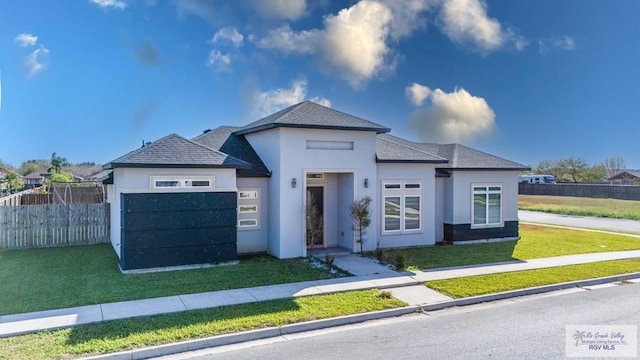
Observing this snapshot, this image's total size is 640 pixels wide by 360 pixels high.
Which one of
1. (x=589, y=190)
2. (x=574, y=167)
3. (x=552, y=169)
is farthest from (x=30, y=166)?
(x=574, y=167)

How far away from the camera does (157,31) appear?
1905 centimetres

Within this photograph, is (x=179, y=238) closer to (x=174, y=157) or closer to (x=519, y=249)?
(x=174, y=157)

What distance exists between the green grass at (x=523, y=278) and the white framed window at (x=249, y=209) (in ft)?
20.1

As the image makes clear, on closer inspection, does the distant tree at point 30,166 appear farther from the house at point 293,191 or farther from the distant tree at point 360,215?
the distant tree at point 360,215

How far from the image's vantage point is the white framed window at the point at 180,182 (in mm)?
11070

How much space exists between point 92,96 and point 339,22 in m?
18.3

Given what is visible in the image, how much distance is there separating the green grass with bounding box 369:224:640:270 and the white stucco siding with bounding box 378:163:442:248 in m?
0.55

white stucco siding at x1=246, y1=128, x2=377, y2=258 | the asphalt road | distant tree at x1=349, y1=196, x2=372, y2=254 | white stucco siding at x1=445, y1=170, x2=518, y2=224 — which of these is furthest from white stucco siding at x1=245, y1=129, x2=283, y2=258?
white stucco siding at x1=445, y1=170, x2=518, y2=224

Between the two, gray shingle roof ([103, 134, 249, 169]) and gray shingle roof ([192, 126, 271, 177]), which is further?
gray shingle roof ([192, 126, 271, 177])

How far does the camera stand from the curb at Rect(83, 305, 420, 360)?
5949 mm

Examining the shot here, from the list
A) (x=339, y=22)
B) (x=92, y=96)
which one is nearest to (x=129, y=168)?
(x=339, y=22)

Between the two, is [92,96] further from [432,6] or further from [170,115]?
[432,6]

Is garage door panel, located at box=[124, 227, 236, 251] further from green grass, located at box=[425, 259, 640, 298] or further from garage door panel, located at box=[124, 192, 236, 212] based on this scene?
green grass, located at box=[425, 259, 640, 298]

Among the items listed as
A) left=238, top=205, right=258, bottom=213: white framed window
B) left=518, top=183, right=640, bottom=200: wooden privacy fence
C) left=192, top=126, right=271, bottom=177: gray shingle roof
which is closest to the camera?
left=192, top=126, right=271, bottom=177: gray shingle roof
